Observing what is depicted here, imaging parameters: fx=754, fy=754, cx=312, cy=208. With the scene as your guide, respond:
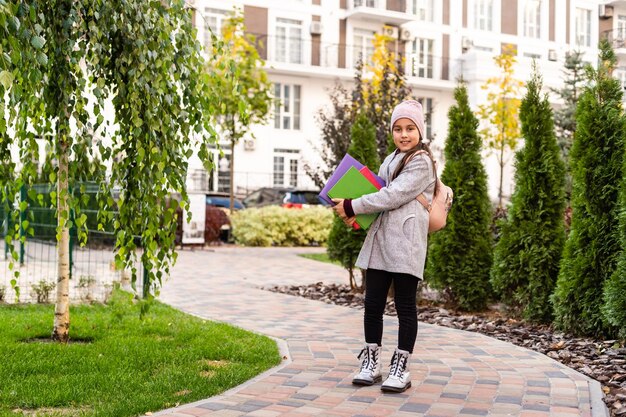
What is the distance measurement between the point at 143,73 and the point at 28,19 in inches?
41.2

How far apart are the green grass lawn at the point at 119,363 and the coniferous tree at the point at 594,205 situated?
2.77m

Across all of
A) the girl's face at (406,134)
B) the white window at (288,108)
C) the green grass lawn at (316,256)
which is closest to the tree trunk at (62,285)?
→ the girl's face at (406,134)

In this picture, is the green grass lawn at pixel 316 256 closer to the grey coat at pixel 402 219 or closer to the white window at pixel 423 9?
the grey coat at pixel 402 219

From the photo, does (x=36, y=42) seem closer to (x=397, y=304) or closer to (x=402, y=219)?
(x=402, y=219)

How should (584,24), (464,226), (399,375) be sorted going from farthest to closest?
(584,24)
(464,226)
(399,375)

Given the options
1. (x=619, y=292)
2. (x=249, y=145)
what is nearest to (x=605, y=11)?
(x=249, y=145)

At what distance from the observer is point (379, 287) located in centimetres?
489

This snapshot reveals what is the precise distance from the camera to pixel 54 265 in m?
13.4

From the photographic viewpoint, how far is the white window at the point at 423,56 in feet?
115

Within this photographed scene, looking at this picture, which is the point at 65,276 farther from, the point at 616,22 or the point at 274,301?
the point at 616,22

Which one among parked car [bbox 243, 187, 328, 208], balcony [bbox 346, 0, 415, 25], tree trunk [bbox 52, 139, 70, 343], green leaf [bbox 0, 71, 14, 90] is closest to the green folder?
tree trunk [bbox 52, 139, 70, 343]

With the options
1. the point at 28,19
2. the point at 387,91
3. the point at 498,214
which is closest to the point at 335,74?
the point at 387,91

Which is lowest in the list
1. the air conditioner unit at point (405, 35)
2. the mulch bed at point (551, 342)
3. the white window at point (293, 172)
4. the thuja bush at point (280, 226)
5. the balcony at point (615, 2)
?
the mulch bed at point (551, 342)

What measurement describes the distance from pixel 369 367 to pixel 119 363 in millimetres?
1785
